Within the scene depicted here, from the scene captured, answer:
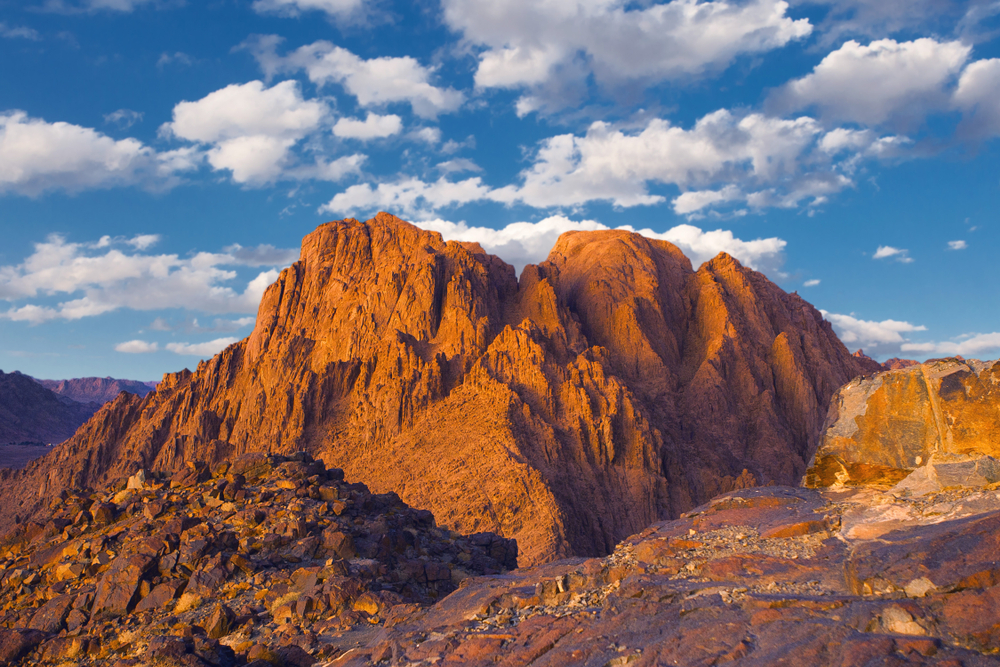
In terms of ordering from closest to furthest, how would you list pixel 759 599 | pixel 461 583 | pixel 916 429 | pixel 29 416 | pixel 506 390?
pixel 759 599, pixel 916 429, pixel 461 583, pixel 506 390, pixel 29 416

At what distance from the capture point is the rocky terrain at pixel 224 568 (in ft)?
49.4

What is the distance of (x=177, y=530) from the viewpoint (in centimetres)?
1961

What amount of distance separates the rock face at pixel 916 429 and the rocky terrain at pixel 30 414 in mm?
148434

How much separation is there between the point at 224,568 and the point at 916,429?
1719cm

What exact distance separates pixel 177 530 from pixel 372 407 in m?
28.5

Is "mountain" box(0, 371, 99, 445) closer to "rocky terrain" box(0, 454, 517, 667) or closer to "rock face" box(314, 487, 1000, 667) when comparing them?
"rocky terrain" box(0, 454, 517, 667)

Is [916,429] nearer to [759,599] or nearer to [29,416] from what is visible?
[759,599]

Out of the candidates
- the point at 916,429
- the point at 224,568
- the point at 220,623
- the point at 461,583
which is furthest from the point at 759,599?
the point at 224,568

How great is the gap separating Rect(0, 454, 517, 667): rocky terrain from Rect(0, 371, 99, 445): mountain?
13062cm

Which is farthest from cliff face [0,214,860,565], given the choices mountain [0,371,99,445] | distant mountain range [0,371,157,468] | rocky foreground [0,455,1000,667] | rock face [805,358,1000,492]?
mountain [0,371,99,445]

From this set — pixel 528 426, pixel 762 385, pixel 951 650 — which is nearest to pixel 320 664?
pixel 951 650

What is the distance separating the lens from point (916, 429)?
14.2 metres

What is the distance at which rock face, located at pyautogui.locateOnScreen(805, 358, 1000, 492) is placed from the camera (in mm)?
13031

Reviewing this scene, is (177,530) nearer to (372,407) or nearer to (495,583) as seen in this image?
(495,583)
